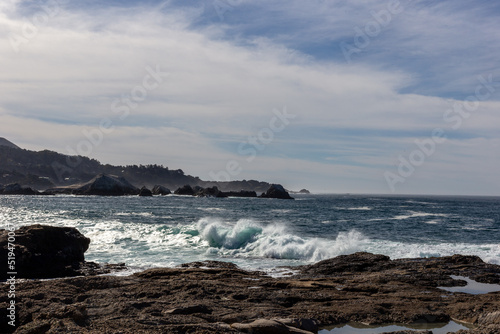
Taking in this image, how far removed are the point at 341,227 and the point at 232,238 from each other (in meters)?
13.6

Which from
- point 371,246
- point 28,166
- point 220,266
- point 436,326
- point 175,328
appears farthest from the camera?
point 28,166

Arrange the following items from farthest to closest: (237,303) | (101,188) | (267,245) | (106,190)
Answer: (106,190)
(101,188)
(267,245)
(237,303)

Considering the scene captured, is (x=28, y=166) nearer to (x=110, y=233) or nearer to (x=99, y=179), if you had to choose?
(x=99, y=179)

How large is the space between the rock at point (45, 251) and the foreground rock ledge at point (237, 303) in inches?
154

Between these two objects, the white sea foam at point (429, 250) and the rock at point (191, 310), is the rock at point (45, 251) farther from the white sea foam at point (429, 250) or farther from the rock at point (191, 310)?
the white sea foam at point (429, 250)

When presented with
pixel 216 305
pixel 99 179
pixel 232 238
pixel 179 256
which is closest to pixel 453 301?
pixel 216 305

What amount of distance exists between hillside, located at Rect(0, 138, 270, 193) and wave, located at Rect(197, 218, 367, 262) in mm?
122021

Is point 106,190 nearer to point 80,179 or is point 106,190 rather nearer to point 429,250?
point 80,179

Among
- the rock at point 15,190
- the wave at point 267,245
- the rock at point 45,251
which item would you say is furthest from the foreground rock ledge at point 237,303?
the rock at point 15,190

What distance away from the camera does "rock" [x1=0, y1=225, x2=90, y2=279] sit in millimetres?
13500

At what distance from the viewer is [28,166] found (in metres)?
147

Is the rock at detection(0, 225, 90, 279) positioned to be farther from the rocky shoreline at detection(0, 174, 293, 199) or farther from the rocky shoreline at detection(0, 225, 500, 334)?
the rocky shoreline at detection(0, 174, 293, 199)

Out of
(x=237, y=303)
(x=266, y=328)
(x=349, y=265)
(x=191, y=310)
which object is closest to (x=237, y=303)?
(x=237, y=303)

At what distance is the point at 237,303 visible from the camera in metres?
8.68
